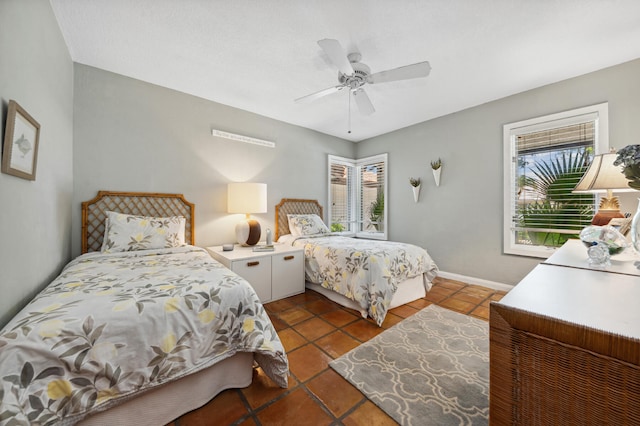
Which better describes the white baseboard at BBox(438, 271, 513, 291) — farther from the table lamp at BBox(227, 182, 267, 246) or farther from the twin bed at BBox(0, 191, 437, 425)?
the table lamp at BBox(227, 182, 267, 246)

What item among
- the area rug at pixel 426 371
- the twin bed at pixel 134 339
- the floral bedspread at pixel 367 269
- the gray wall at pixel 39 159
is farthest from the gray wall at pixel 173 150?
the area rug at pixel 426 371

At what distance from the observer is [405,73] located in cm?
195

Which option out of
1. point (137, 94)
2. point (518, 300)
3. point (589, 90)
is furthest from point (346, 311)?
point (589, 90)

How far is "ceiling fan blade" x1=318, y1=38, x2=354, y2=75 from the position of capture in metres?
1.64

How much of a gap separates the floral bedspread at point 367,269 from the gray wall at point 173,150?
1.21 metres

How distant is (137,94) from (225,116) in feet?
3.15

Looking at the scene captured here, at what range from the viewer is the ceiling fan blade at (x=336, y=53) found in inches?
64.8

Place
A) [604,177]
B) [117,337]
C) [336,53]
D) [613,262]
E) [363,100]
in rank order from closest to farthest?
[117,337] → [613,262] → [604,177] → [336,53] → [363,100]

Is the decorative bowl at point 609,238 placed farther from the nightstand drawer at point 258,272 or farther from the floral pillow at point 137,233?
the floral pillow at point 137,233

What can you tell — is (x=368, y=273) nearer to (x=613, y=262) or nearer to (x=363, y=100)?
(x=613, y=262)

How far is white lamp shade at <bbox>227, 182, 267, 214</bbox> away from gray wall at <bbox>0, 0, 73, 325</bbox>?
1478 millimetres

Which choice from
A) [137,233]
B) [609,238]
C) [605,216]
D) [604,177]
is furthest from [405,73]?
[137,233]

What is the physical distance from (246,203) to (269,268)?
911 mm

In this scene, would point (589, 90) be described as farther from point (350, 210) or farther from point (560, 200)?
point (350, 210)
